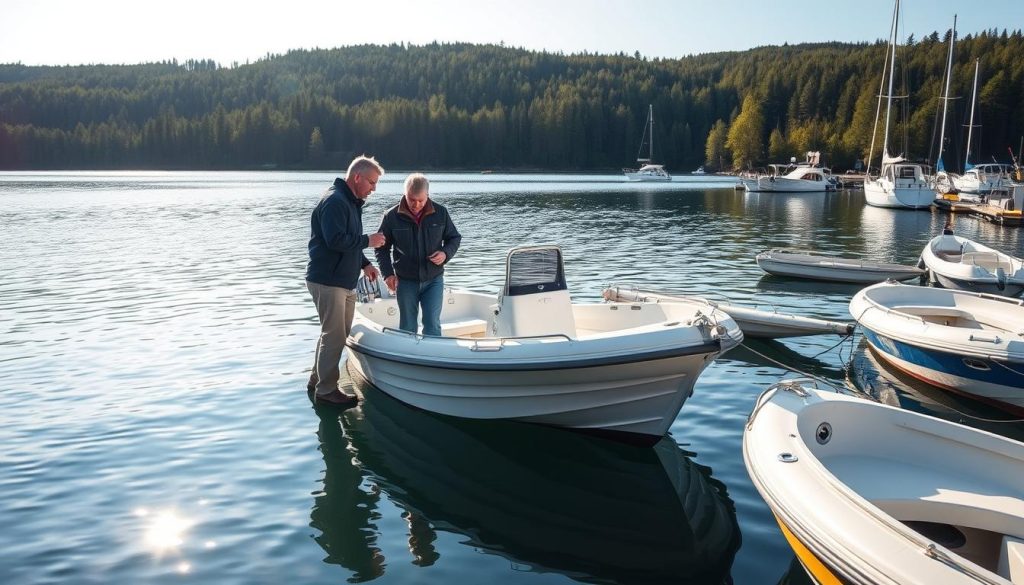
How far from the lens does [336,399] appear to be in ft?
30.2

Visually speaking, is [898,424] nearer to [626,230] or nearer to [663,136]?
[626,230]

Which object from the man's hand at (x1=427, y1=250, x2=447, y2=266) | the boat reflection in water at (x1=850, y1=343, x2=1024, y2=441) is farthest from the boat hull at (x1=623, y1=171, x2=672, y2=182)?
the man's hand at (x1=427, y1=250, x2=447, y2=266)

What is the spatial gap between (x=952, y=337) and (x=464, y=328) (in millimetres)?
6127

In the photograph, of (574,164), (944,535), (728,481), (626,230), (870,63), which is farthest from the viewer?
(574,164)

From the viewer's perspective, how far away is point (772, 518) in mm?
6297

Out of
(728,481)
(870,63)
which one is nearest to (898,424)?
(728,481)

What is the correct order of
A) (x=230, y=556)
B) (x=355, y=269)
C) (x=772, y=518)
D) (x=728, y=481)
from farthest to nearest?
(x=355, y=269)
(x=728, y=481)
(x=772, y=518)
(x=230, y=556)

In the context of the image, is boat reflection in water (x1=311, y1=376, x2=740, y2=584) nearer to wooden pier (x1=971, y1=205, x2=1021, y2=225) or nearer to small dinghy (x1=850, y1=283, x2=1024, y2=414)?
small dinghy (x1=850, y1=283, x2=1024, y2=414)

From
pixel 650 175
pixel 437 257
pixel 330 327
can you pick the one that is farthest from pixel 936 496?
pixel 650 175

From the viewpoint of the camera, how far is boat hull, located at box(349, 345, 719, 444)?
730 centimetres

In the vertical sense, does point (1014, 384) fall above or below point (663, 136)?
below

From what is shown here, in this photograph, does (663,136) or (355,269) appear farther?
(663,136)

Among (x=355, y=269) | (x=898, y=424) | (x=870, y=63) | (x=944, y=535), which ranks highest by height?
(x=870, y=63)

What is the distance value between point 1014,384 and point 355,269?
773 centimetres
